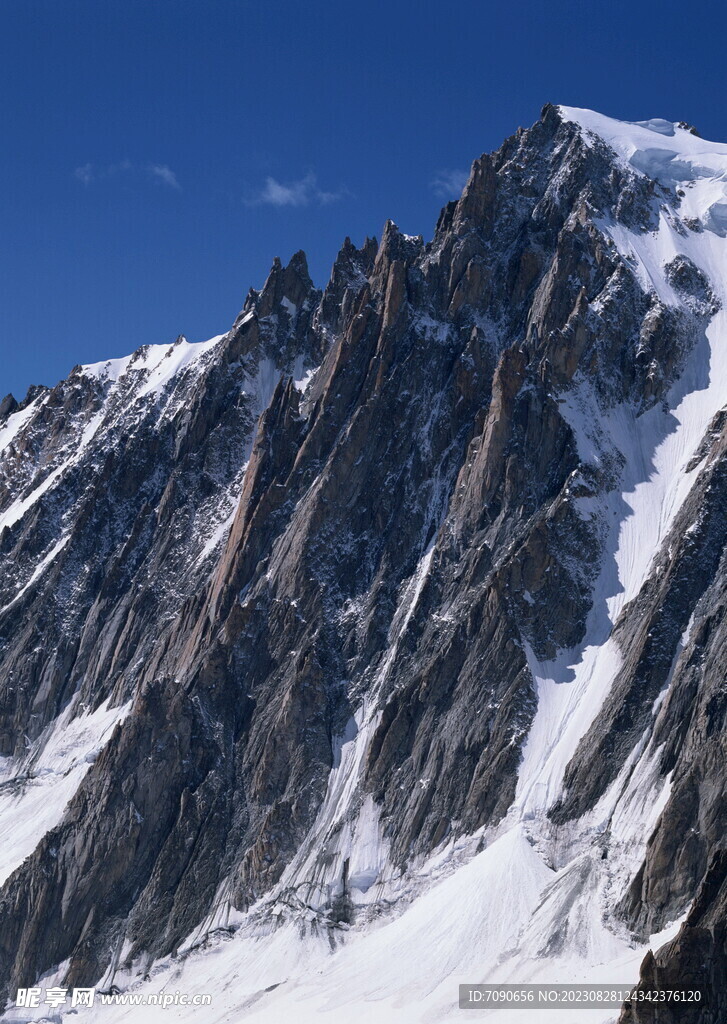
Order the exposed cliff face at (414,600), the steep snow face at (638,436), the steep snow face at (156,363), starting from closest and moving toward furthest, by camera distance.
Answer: the exposed cliff face at (414,600) < the steep snow face at (638,436) < the steep snow face at (156,363)

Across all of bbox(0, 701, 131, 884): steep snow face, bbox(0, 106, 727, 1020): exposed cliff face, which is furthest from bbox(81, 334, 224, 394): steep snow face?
bbox(0, 701, 131, 884): steep snow face

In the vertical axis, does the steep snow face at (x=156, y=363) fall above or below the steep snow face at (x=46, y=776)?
above

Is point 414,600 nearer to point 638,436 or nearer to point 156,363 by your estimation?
point 638,436

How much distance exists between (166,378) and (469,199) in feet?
160

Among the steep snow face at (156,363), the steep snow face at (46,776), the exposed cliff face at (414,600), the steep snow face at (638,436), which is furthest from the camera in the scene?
the steep snow face at (156,363)

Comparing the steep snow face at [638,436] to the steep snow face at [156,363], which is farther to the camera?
the steep snow face at [156,363]

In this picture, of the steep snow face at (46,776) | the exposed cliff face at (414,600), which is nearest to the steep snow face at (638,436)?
the exposed cliff face at (414,600)

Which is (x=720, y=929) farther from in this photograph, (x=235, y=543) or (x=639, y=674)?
(x=235, y=543)

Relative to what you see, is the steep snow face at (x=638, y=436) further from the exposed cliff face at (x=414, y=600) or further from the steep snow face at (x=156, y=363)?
the steep snow face at (x=156, y=363)

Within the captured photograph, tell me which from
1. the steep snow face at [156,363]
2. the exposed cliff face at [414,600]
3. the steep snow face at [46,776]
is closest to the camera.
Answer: the exposed cliff face at [414,600]

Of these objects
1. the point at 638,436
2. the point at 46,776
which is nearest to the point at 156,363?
the point at 46,776

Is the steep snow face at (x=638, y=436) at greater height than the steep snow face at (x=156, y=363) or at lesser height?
lesser

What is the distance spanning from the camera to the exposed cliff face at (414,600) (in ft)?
340

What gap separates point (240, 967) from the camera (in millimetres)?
102875
